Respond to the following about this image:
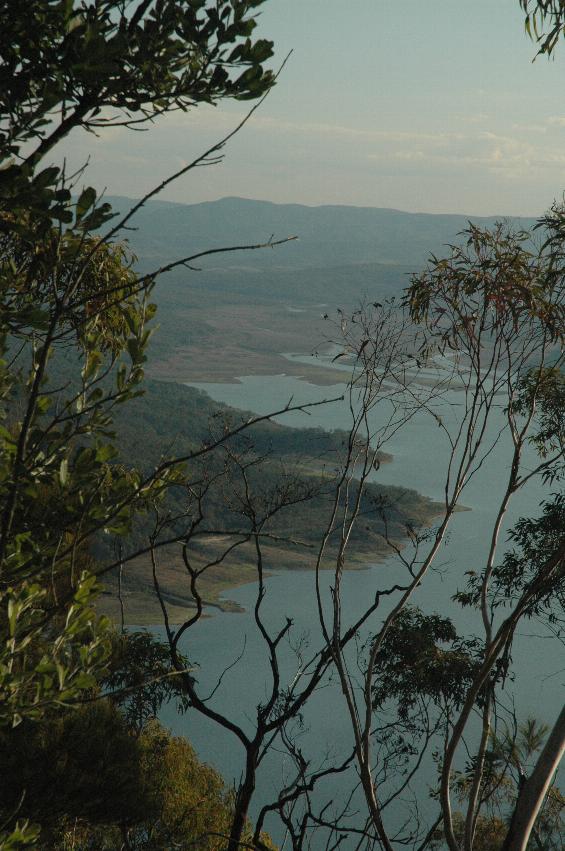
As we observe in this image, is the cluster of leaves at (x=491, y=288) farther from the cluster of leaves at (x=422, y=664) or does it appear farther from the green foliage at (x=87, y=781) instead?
the green foliage at (x=87, y=781)

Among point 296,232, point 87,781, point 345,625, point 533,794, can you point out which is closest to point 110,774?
point 87,781

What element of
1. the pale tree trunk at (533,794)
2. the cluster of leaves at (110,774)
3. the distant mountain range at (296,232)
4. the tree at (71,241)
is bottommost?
the cluster of leaves at (110,774)

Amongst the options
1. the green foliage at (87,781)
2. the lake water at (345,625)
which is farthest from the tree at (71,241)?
the lake water at (345,625)

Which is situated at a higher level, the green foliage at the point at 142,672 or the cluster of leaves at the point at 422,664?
the cluster of leaves at the point at 422,664

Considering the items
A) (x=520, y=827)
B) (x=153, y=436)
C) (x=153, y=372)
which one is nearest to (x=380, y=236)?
(x=153, y=372)

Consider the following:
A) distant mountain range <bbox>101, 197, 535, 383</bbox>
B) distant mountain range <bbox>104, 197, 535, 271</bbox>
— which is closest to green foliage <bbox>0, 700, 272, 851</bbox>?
distant mountain range <bbox>101, 197, 535, 383</bbox>

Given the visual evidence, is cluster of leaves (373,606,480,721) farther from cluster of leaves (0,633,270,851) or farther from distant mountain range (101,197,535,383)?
distant mountain range (101,197,535,383)

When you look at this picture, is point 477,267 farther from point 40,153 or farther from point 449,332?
point 40,153
